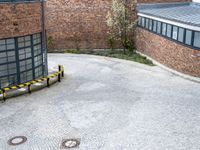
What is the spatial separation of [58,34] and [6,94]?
1575 centimetres

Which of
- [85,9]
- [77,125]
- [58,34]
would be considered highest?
[85,9]

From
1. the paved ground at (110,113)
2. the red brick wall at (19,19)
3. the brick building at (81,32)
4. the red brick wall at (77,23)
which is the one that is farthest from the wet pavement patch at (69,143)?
the red brick wall at (77,23)

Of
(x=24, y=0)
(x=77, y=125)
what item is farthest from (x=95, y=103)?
(x=24, y=0)

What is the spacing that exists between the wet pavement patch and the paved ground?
25 centimetres

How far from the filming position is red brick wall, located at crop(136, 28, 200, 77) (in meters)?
24.5

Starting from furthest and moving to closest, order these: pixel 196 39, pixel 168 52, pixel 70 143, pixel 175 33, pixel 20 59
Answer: pixel 168 52 → pixel 175 33 → pixel 196 39 → pixel 20 59 → pixel 70 143

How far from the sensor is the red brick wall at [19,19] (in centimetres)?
2066

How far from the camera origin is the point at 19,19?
70.2 ft

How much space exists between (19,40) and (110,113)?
8.03 metres

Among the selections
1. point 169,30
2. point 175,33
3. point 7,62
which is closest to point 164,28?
point 169,30

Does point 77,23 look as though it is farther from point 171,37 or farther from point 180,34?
point 180,34

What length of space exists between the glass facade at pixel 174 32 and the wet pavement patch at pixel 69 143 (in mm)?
12497

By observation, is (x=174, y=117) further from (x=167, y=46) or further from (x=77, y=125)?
(x=167, y=46)

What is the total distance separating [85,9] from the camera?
34.8 metres
